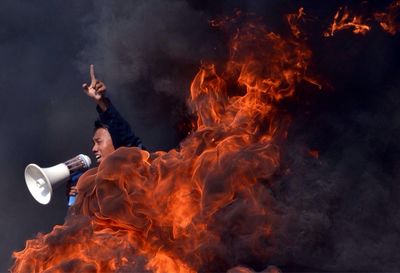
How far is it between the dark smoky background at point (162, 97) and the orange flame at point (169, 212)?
2630 millimetres

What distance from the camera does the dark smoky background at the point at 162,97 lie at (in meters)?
7.29

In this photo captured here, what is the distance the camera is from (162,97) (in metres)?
7.71

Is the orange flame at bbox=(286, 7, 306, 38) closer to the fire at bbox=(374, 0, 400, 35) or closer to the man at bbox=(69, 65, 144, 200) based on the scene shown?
the fire at bbox=(374, 0, 400, 35)

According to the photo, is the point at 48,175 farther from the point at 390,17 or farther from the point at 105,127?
the point at 390,17

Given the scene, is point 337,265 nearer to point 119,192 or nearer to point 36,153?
point 119,192

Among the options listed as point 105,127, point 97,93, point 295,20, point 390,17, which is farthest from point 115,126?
point 390,17

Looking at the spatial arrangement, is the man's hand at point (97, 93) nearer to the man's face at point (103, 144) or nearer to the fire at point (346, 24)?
the man's face at point (103, 144)

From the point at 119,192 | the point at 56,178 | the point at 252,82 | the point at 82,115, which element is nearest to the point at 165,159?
the point at 119,192

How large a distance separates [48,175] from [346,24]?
13.9 feet

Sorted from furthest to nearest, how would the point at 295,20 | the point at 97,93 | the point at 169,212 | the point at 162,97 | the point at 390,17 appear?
1. the point at 162,97
2. the point at 295,20
3. the point at 390,17
4. the point at 97,93
5. the point at 169,212

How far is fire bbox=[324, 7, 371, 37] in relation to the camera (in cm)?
677

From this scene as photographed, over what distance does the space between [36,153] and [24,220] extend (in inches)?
37.8

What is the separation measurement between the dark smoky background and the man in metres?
2.48

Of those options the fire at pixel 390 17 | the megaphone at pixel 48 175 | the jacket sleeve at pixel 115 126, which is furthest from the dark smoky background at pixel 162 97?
the jacket sleeve at pixel 115 126
